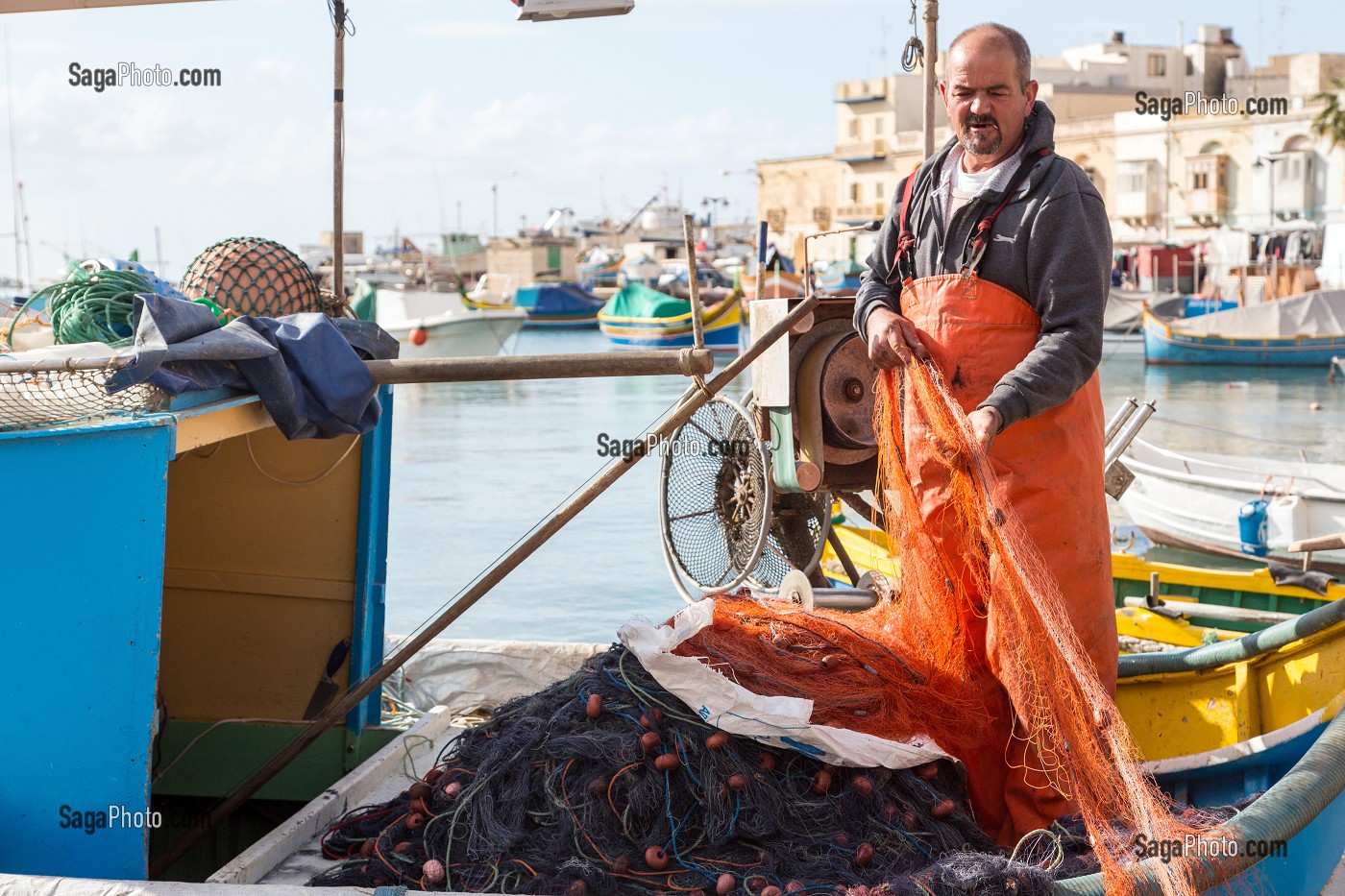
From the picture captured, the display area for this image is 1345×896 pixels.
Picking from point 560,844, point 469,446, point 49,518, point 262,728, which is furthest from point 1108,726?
point 469,446

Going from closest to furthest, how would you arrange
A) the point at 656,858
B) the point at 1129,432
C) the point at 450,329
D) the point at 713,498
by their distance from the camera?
the point at 656,858, the point at 713,498, the point at 1129,432, the point at 450,329

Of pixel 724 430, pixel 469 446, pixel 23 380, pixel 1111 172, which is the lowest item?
pixel 469 446

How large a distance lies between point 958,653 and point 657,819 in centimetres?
94

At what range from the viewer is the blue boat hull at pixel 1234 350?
3067cm

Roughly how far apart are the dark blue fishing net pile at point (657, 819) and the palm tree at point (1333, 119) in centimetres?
4949

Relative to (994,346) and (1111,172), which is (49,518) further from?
→ (1111,172)

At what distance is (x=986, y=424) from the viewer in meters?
3.08

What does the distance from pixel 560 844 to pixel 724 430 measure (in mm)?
3135

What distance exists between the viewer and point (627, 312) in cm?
3997

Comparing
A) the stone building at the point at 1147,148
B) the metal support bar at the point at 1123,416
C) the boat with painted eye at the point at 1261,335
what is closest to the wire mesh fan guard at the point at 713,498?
the metal support bar at the point at 1123,416

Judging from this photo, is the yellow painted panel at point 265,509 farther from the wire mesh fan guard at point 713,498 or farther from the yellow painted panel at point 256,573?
the wire mesh fan guard at point 713,498

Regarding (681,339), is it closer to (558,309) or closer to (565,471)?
(558,309)

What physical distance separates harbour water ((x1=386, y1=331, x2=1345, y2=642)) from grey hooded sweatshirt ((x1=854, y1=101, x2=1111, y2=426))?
3301 mm

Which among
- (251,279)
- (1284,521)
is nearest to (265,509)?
(251,279)
